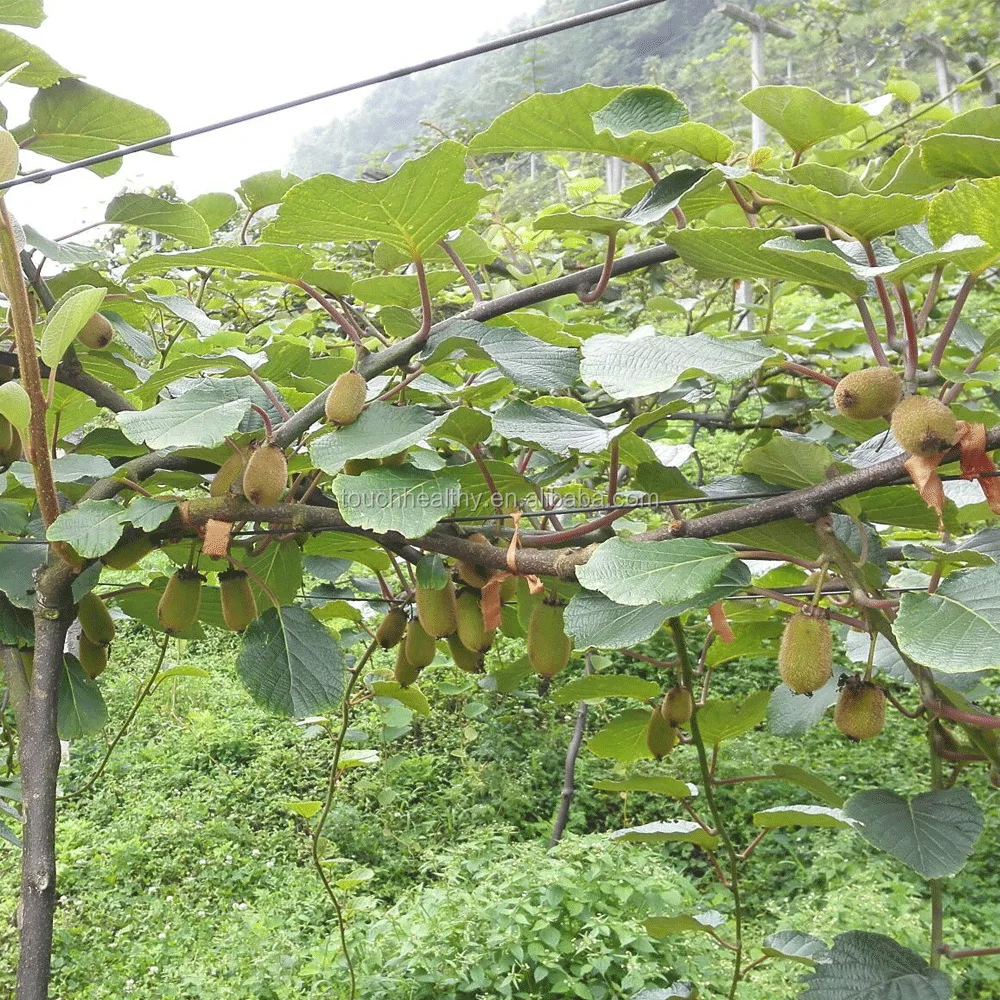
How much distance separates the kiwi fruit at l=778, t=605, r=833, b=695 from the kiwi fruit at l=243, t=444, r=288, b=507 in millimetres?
369

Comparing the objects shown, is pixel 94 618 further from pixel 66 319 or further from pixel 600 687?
pixel 600 687

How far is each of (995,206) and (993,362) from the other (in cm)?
69

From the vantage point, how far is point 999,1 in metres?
4.71

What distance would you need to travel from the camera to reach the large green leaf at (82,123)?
703mm

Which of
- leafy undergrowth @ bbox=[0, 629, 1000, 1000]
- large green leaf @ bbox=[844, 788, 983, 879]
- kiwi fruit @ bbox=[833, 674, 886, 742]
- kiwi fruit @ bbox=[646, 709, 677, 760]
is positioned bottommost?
leafy undergrowth @ bbox=[0, 629, 1000, 1000]

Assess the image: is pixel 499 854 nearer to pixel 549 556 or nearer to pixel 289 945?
pixel 289 945

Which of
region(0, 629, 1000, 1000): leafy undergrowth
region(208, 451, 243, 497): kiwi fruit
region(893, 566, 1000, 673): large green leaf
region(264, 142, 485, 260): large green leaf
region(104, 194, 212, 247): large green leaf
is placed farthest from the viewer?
region(0, 629, 1000, 1000): leafy undergrowth

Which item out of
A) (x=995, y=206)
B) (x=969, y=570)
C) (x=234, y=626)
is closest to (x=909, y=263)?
(x=995, y=206)

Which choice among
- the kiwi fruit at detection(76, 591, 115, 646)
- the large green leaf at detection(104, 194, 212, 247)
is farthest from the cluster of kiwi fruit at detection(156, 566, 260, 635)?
the large green leaf at detection(104, 194, 212, 247)

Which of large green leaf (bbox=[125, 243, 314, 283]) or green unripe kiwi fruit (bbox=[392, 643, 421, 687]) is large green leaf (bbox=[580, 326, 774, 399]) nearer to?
large green leaf (bbox=[125, 243, 314, 283])

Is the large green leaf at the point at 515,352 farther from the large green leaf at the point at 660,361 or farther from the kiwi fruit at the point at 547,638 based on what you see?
the kiwi fruit at the point at 547,638

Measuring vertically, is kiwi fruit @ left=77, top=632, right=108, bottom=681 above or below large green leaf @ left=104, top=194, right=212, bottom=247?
below

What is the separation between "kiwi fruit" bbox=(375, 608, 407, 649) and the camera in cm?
87

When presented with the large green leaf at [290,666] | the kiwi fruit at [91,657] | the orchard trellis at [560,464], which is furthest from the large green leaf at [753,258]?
the kiwi fruit at [91,657]
